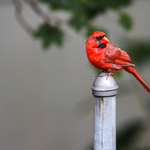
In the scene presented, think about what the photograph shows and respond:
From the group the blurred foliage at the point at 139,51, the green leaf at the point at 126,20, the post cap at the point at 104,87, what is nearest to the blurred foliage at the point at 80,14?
the green leaf at the point at 126,20

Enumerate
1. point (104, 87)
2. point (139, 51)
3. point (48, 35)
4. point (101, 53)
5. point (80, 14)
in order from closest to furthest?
point (104, 87) < point (101, 53) < point (80, 14) < point (48, 35) < point (139, 51)

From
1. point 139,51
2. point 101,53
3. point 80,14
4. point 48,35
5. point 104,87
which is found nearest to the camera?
point 104,87

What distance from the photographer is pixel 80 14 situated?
171 centimetres

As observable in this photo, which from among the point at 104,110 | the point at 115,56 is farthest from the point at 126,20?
the point at 104,110

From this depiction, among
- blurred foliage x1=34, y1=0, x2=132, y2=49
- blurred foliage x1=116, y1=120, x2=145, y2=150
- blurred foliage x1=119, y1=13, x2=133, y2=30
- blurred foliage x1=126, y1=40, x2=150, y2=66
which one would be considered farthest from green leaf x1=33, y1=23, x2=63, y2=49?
blurred foliage x1=116, y1=120, x2=145, y2=150

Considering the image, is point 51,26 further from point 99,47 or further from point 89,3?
point 99,47

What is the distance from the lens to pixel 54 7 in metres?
1.79

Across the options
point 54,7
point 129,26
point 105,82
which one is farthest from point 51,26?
point 105,82

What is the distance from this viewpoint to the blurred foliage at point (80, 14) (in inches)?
66.8

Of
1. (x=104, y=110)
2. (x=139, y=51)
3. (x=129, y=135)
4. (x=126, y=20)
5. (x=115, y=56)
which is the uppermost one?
(x=126, y=20)

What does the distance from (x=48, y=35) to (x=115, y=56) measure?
30.4 inches

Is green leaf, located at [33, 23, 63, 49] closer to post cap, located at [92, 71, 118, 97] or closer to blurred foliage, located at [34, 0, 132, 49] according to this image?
blurred foliage, located at [34, 0, 132, 49]

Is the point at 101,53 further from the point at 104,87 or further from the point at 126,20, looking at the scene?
the point at 126,20

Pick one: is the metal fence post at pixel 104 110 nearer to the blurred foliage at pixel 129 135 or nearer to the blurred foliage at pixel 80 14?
the blurred foliage at pixel 80 14
